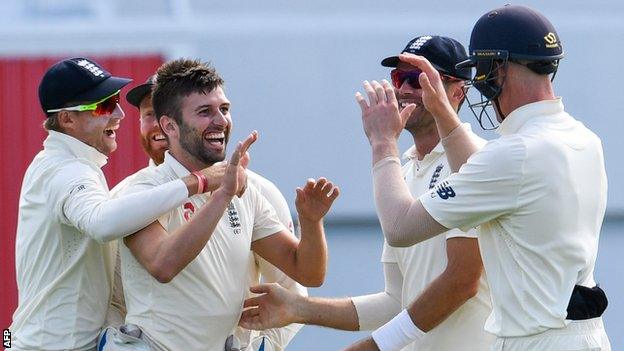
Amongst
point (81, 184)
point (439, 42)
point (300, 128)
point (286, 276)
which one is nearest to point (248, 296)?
point (286, 276)

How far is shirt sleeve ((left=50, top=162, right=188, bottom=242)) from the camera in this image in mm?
4227

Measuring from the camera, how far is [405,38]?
8.14 metres

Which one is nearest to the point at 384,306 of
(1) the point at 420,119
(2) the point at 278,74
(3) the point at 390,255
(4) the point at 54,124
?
(3) the point at 390,255

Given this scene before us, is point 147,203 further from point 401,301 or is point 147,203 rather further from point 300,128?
point 300,128

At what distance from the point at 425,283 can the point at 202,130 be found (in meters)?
0.93

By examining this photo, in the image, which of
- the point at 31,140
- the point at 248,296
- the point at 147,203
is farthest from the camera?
the point at 31,140

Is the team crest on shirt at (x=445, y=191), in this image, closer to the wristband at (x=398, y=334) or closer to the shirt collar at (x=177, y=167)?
the wristband at (x=398, y=334)

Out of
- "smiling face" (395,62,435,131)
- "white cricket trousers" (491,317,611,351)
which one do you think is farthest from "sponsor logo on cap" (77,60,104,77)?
"white cricket trousers" (491,317,611,351)

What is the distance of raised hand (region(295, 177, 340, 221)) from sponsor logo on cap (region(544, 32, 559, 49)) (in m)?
1.03

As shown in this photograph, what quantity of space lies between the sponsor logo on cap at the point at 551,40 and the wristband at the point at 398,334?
1.06 m

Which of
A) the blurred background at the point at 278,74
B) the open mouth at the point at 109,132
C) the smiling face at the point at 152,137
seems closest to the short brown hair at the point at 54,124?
the open mouth at the point at 109,132

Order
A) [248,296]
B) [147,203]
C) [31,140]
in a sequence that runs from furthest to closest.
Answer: [31,140], [248,296], [147,203]

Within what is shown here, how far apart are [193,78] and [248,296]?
0.79m

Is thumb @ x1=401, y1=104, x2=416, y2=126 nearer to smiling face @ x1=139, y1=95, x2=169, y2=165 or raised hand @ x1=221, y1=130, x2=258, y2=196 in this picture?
raised hand @ x1=221, y1=130, x2=258, y2=196
